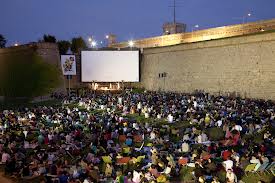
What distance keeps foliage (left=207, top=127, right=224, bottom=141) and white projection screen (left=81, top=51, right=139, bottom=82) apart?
81.2 ft

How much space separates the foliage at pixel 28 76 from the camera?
39844mm

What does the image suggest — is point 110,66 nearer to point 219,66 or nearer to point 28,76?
point 28,76

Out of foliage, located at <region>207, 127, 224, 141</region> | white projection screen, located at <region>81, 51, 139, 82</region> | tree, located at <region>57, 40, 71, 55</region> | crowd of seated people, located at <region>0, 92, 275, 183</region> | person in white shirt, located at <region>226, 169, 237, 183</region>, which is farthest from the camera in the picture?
tree, located at <region>57, 40, 71, 55</region>

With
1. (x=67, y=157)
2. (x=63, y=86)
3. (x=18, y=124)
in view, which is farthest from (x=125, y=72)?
(x=67, y=157)

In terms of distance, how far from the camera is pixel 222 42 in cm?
3055

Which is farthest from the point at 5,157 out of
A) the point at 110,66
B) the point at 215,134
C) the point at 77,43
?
the point at 77,43

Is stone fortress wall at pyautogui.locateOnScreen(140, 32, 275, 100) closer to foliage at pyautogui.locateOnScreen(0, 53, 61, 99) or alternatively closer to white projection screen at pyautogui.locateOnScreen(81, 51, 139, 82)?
white projection screen at pyautogui.locateOnScreen(81, 51, 139, 82)

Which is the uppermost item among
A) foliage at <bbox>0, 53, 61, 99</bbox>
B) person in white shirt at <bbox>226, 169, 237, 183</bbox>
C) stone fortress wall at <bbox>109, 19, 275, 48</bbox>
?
stone fortress wall at <bbox>109, 19, 275, 48</bbox>

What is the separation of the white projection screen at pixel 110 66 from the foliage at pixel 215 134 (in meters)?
24.8

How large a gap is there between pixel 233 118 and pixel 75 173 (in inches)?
377

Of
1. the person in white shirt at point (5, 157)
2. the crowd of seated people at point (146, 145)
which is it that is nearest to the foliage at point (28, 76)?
the crowd of seated people at point (146, 145)

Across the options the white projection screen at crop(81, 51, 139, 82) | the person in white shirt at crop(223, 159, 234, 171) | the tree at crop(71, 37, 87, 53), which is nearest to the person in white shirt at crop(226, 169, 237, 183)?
the person in white shirt at crop(223, 159, 234, 171)

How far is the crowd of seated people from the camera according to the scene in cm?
1134

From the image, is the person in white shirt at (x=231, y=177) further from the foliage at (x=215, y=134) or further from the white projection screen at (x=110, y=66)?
the white projection screen at (x=110, y=66)
